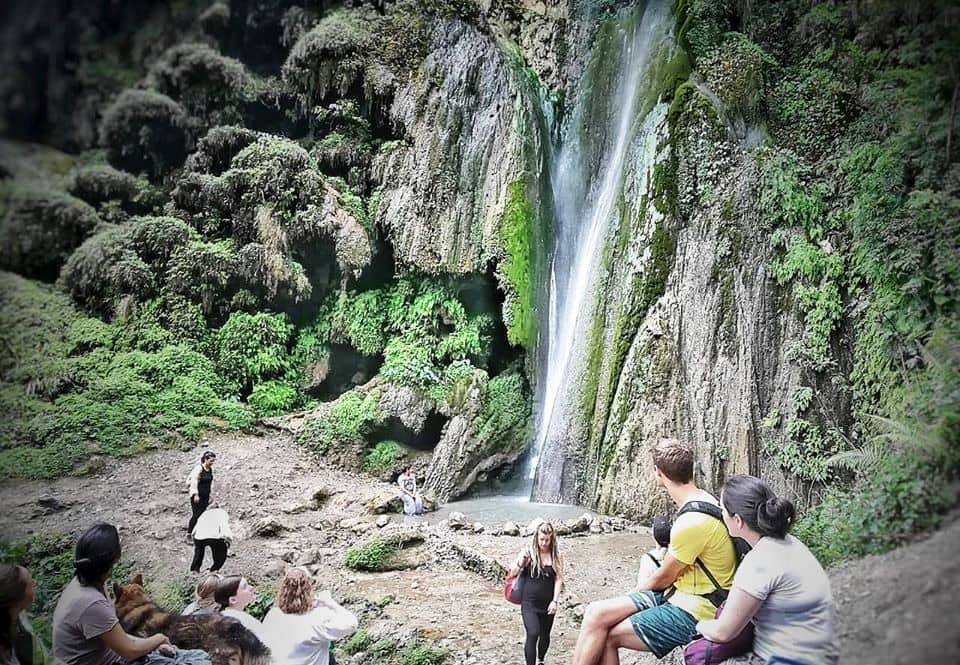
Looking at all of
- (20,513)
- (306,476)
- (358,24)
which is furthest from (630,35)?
(20,513)

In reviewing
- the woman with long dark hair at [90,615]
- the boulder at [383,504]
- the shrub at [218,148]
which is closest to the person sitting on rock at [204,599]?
the woman with long dark hair at [90,615]

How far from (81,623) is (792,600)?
11.6ft

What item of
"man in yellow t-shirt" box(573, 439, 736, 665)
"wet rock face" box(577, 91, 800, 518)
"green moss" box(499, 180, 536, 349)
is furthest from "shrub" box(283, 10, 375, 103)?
"man in yellow t-shirt" box(573, 439, 736, 665)

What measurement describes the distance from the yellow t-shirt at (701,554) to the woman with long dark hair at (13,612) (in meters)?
3.24

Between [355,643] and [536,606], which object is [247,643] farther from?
[536,606]

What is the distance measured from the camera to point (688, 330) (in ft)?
16.7

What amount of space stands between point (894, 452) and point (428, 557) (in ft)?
9.61

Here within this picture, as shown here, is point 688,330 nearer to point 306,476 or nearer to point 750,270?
point 750,270

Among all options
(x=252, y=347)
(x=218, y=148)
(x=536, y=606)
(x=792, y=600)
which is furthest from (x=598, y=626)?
(x=218, y=148)

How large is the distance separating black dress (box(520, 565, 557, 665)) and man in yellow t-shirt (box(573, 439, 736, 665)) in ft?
1.30

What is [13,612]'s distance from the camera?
3.07 m

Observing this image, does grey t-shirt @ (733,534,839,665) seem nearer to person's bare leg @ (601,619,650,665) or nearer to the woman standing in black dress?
person's bare leg @ (601,619,650,665)

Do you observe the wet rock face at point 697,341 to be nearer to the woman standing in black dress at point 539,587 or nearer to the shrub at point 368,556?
the woman standing in black dress at point 539,587

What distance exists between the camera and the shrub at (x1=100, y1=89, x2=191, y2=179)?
4.19 m
